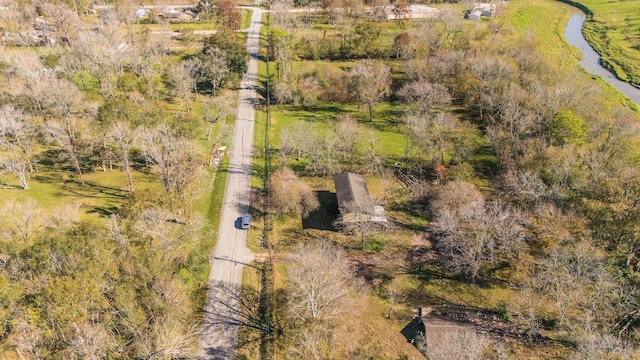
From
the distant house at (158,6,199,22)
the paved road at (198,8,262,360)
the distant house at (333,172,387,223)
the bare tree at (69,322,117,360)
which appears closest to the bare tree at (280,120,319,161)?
the paved road at (198,8,262,360)

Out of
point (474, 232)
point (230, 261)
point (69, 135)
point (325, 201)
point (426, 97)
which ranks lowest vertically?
point (230, 261)

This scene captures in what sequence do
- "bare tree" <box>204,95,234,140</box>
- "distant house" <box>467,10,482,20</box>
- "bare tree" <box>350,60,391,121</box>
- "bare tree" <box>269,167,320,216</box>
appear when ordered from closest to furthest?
1. "bare tree" <box>269,167,320,216</box>
2. "bare tree" <box>204,95,234,140</box>
3. "bare tree" <box>350,60,391,121</box>
4. "distant house" <box>467,10,482,20</box>

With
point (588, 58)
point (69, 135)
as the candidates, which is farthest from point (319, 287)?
point (588, 58)

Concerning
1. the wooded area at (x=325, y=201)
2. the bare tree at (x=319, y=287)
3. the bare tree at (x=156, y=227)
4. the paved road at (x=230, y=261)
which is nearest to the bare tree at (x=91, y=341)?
the wooded area at (x=325, y=201)

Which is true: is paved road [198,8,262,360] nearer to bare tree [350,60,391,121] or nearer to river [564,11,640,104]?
bare tree [350,60,391,121]

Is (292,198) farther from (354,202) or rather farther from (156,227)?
(156,227)

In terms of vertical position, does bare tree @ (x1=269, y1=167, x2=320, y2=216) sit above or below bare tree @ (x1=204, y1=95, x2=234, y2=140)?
below

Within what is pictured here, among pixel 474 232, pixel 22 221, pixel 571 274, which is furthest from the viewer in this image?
pixel 22 221
